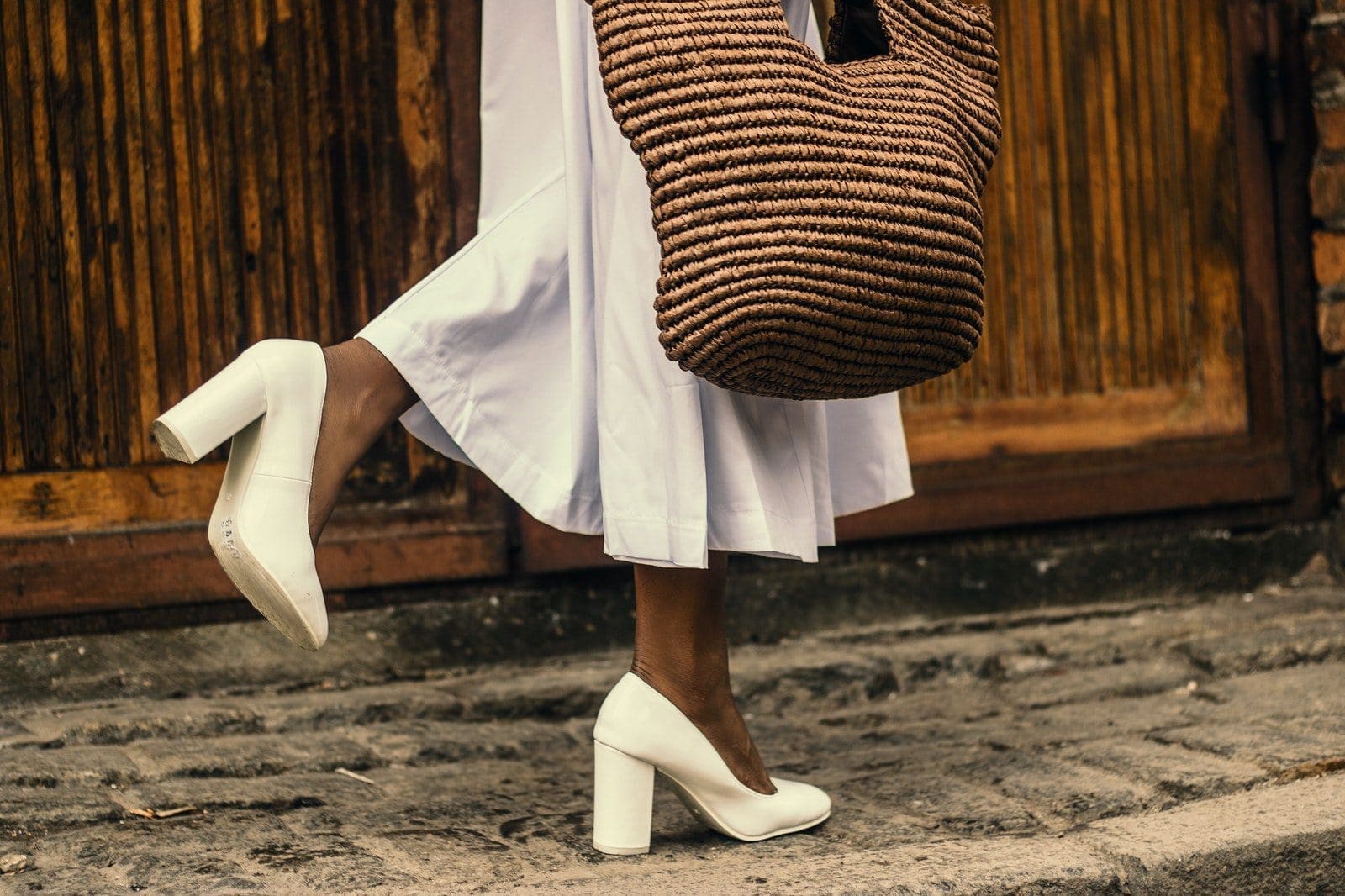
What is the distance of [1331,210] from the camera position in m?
2.95

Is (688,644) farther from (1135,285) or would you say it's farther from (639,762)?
(1135,285)

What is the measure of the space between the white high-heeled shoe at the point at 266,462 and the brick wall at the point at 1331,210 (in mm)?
2363

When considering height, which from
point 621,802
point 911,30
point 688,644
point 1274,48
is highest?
point 1274,48

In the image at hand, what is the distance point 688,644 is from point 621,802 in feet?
0.65

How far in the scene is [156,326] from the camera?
2.32 m

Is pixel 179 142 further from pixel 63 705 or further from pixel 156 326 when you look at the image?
pixel 63 705

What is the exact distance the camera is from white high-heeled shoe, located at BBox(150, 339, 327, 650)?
1.41 m

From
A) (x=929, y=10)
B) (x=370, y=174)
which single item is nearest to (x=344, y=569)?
(x=370, y=174)

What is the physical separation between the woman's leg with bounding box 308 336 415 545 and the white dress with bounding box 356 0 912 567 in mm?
31

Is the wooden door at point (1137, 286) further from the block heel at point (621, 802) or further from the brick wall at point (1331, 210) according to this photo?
the block heel at point (621, 802)

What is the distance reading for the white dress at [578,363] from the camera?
1504 millimetres

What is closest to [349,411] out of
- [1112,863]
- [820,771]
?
[820,771]

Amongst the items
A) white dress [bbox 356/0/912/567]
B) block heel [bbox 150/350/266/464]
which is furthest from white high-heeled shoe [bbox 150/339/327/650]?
A: white dress [bbox 356/0/912/567]

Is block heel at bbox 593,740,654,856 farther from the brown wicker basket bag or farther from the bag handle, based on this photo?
the bag handle
